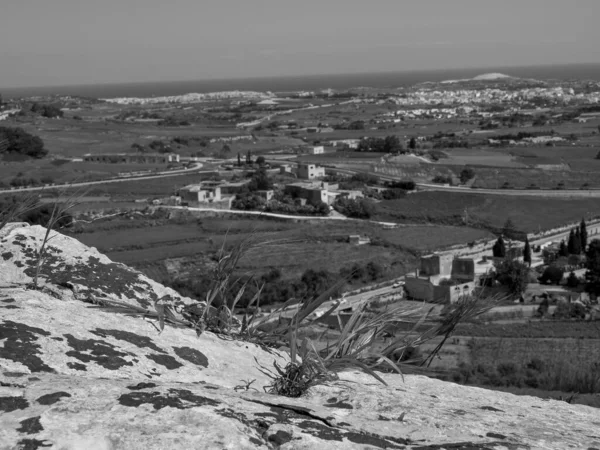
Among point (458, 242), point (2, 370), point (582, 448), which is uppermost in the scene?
point (2, 370)

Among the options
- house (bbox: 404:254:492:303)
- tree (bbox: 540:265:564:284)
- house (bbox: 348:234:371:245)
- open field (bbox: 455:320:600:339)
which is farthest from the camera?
house (bbox: 348:234:371:245)

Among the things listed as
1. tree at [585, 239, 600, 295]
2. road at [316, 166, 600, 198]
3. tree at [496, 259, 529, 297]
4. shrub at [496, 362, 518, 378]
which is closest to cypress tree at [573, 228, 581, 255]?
tree at [585, 239, 600, 295]

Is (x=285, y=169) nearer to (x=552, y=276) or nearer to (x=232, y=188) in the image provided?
(x=232, y=188)

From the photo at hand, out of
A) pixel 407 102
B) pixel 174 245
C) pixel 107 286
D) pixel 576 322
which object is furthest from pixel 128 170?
pixel 407 102

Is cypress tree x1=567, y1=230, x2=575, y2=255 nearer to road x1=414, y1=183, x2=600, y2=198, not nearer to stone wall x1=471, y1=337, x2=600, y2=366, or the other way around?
stone wall x1=471, y1=337, x2=600, y2=366

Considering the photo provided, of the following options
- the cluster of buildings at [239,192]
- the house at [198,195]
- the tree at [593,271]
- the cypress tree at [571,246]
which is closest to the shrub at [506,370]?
the tree at [593,271]

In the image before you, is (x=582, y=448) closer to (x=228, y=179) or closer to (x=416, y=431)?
(x=416, y=431)

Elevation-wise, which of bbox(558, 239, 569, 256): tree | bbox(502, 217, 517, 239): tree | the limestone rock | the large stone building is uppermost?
the limestone rock
